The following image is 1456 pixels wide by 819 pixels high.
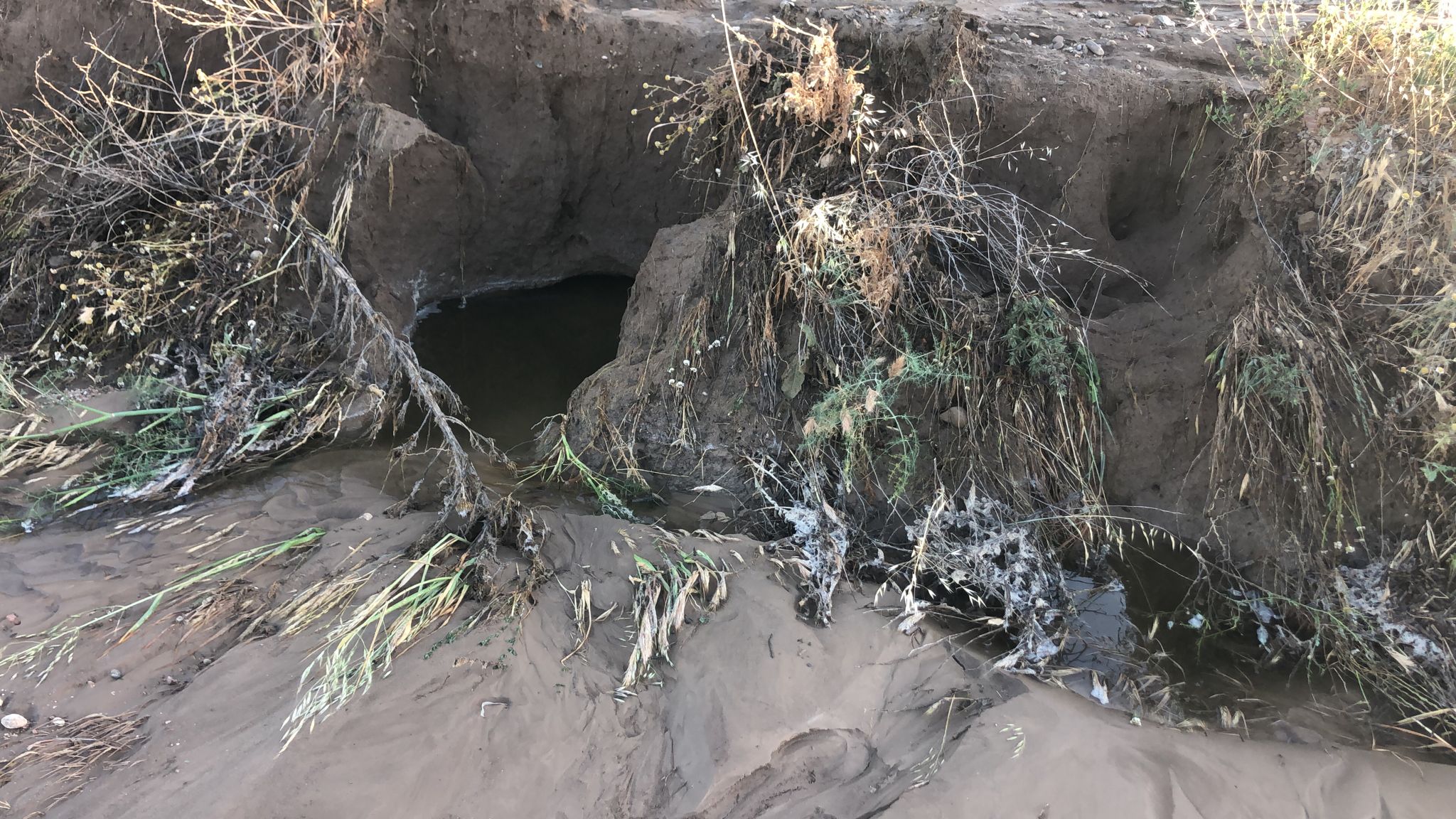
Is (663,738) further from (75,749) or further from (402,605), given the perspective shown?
(75,749)

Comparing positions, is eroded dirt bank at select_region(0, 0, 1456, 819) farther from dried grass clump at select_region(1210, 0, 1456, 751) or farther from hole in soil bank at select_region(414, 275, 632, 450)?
hole in soil bank at select_region(414, 275, 632, 450)

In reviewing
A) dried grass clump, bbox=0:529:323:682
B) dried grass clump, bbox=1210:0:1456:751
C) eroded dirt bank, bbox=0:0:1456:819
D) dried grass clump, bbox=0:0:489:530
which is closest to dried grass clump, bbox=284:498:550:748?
eroded dirt bank, bbox=0:0:1456:819

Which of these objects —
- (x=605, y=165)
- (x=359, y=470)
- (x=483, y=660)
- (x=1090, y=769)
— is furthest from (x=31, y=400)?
(x=1090, y=769)

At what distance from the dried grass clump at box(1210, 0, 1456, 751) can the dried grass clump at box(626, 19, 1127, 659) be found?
603mm

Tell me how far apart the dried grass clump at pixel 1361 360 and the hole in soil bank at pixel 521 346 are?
2874 mm

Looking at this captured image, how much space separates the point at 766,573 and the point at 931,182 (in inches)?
64.1

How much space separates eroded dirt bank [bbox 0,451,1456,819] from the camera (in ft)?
6.37

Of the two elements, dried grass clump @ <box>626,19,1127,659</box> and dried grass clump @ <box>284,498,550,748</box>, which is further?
dried grass clump @ <box>626,19,1127,659</box>

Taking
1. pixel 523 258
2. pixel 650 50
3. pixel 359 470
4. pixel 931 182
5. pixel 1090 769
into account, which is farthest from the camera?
pixel 523 258

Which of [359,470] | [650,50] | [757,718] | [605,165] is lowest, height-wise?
[757,718]

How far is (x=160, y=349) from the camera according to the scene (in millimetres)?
3271

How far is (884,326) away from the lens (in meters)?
2.88

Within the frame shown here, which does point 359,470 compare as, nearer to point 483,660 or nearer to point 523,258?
point 483,660

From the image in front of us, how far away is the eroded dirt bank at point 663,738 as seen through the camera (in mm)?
1942
